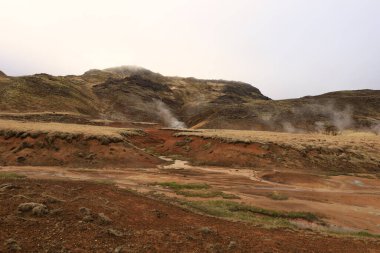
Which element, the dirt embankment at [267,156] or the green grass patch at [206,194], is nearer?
the green grass patch at [206,194]

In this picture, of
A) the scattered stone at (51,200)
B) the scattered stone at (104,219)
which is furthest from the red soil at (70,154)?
the scattered stone at (104,219)

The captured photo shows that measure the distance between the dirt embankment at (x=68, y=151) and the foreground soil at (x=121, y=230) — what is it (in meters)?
15.9

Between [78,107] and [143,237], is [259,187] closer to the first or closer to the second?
[143,237]

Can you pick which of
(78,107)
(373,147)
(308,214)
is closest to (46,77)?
(78,107)

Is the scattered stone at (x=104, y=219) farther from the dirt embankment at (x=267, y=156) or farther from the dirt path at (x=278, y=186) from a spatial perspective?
the dirt embankment at (x=267, y=156)

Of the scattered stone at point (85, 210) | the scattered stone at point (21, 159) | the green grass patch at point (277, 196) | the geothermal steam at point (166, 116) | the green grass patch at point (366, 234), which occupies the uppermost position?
the geothermal steam at point (166, 116)

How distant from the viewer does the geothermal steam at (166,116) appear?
287 feet

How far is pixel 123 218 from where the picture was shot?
1130 cm

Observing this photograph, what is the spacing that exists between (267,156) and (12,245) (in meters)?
30.7

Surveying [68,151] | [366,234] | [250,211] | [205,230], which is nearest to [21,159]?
[68,151]

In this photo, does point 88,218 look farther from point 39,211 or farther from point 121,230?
point 39,211

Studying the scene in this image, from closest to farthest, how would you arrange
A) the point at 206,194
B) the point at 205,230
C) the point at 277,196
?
the point at 205,230
the point at 206,194
the point at 277,196

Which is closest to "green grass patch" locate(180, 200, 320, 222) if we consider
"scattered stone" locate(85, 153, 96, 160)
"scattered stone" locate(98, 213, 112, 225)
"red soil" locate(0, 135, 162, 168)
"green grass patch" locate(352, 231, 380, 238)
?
"green grass patch" locate(352, 231, 380, 238)

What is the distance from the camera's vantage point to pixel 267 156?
36.0 m
